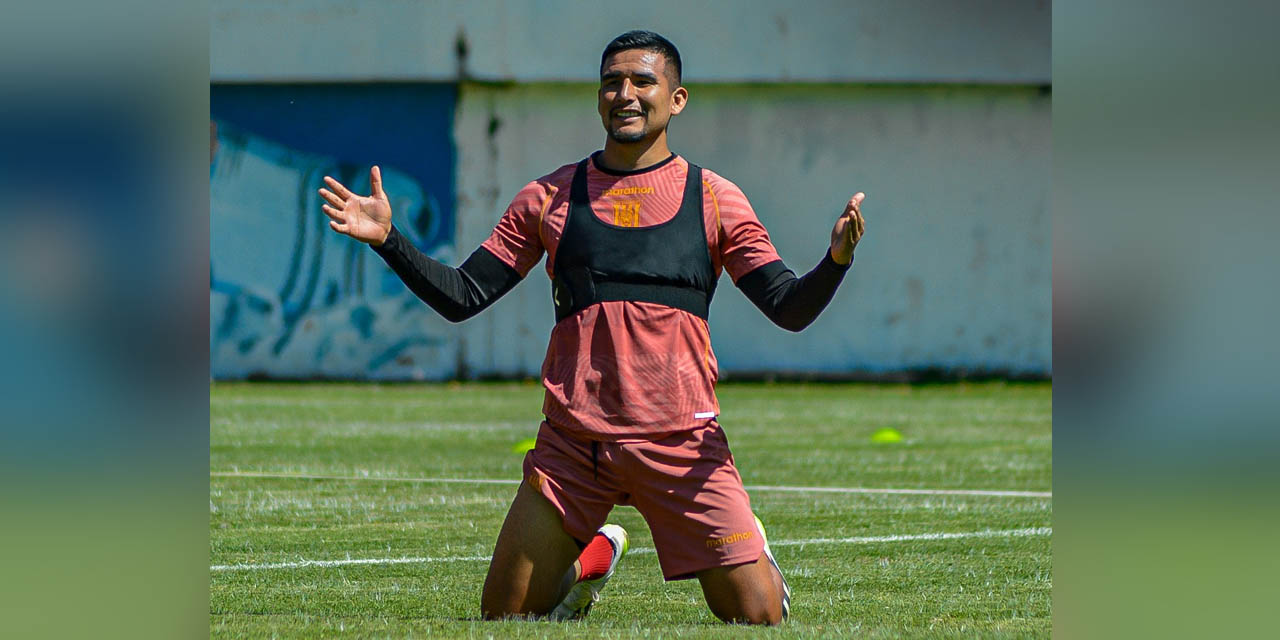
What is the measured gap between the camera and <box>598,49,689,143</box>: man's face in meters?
5.05

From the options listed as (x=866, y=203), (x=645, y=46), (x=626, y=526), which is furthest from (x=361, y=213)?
(x=866, y=203)

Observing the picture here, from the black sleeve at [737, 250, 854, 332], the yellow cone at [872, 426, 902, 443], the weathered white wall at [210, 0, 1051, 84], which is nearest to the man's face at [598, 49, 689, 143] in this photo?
the black sleeve at [737, 250, 854, 332]

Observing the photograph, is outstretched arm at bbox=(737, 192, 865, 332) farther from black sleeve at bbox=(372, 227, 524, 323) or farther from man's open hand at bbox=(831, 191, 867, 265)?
black sleeve at bbox=(372, 227, 524, 323)

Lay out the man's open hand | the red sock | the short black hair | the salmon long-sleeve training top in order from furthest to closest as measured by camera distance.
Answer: the red sock < the short black hair < the salmon long-sleeve training top < the man's open hand

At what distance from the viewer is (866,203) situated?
861 inches

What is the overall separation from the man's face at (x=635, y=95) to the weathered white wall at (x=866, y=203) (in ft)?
53.5

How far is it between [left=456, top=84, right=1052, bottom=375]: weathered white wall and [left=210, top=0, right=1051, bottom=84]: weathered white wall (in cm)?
39

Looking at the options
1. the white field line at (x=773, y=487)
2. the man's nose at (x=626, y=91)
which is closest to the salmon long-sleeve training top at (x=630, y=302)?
the man's nose at (x=626, y=91)

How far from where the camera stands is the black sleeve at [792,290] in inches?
188

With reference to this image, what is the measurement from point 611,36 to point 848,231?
17073mm
